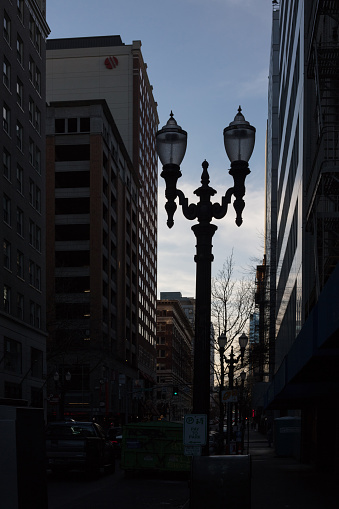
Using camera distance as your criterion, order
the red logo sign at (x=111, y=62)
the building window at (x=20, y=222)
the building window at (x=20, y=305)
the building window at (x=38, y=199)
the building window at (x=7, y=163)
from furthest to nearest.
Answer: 1. the red logo sign at (x=111, y=62)
2. the building window at (x=38, y=199)
3. the building window at (x=20, y=222)
4. the building window at (x=20, y=305)
5. the building window at (x=7, y=163)

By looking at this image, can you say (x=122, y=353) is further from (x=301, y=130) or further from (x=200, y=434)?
(x=200, y=434)

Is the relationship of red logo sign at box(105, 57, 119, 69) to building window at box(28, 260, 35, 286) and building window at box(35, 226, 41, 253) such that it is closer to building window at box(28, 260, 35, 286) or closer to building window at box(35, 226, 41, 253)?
building window at box(35, 226, 41, 253)

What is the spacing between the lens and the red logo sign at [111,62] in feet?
357

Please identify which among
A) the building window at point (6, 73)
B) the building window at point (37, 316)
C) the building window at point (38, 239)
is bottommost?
the building window at point (37, 316)

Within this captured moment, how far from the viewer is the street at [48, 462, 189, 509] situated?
1692 cm

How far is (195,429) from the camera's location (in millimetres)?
10414

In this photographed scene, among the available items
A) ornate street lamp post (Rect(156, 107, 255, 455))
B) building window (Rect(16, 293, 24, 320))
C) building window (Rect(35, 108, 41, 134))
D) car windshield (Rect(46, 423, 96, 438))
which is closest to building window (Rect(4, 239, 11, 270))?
building window (Rect(16, 293, 24, 320))

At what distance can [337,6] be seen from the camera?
69.2ft

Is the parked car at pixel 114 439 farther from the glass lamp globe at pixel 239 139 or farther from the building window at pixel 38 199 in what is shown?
the glass lamp globe at pixel 239 139

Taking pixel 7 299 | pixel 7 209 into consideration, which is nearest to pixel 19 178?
pixel 7 209

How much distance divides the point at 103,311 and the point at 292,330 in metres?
42.1

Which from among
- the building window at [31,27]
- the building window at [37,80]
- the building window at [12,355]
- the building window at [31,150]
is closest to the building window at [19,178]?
the building window at [31,150]

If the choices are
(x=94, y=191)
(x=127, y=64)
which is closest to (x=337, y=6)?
(x=94, y=191)

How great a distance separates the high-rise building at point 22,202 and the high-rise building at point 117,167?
17.2m
